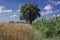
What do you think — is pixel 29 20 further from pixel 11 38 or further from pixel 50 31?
pixel 11 38

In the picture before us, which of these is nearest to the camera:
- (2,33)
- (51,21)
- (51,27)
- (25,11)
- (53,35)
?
(2,33)

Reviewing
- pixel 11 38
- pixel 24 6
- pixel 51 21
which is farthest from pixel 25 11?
pixel 11 38

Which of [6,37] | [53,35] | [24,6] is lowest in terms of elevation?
[53,35]

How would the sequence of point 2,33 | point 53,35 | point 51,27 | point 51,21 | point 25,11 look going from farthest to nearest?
point 25,11, point 51,21, point 51,27, point 53,35, point 2,33

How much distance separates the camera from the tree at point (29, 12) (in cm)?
6044

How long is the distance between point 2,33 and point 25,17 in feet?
186

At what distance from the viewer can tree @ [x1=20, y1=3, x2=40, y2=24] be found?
198 feet

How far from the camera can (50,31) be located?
15250mm

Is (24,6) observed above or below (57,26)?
above

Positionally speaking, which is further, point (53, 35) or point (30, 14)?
point (30, 14)

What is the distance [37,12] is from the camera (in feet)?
204

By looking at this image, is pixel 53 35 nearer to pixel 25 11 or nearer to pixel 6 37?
pixel 6 37

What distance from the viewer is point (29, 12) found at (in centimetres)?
6212

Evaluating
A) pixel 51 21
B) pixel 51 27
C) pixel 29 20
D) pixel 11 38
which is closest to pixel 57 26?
pixel 51 27
